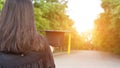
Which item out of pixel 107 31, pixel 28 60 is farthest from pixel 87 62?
pixel 28 60

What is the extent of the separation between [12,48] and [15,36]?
0.17ft

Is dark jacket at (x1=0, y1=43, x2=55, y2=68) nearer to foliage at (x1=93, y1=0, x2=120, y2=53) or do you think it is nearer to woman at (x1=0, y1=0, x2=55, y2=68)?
woman at (x1=0, y1=0, x2=55, y2=68)

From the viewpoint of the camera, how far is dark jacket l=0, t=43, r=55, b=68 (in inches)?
47.4

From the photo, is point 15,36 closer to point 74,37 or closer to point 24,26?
point 24,26

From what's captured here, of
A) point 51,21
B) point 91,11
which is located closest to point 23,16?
point 51,21

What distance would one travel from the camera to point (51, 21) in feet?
56.2

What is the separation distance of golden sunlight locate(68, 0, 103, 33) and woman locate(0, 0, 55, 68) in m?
19.3

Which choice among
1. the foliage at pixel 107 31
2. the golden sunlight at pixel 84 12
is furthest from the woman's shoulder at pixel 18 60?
the golden sunlight at pixel 84 12

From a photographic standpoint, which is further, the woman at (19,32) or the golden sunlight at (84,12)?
the golden sunlight at (84,12)

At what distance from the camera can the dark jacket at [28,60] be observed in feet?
3.95

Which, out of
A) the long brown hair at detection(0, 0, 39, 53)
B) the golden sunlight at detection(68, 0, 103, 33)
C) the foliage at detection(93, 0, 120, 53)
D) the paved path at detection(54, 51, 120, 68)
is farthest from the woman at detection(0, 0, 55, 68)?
the golden sunlight at detection(68, 0, 103, 33)

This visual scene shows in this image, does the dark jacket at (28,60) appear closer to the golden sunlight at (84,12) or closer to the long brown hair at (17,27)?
the long brown hair at (17,27)

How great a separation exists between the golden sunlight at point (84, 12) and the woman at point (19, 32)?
19327mm

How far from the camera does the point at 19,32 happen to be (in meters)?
1.24
